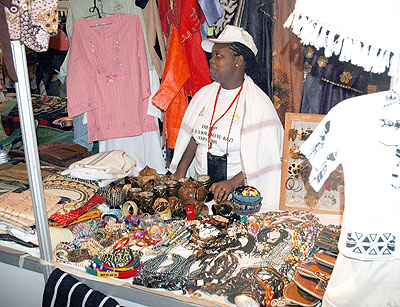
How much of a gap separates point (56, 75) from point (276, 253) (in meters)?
3.22

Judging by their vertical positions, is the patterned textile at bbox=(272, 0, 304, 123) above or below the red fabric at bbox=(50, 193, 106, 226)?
above

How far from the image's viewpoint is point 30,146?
177cm

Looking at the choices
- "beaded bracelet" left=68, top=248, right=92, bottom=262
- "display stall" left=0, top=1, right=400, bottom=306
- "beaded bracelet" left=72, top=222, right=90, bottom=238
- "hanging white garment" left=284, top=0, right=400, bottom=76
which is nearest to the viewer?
"hanging white garment" left=284, top=0, right=400, bottom=76

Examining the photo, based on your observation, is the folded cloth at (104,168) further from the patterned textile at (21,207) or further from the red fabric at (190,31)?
the red fabric at (190,31)

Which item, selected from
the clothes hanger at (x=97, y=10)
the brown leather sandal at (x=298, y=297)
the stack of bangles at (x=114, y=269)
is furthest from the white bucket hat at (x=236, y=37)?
the brown leather sandal at (x=298, y=297)

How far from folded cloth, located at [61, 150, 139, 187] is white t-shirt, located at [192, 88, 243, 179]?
20.3 inches

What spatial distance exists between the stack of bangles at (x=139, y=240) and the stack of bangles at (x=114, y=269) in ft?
0.56

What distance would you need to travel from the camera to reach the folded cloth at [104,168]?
8.41 feet

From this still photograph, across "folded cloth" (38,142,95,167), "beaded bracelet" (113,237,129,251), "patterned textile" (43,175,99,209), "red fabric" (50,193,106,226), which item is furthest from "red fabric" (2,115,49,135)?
"beaded bracelet" (113,237,129,251)

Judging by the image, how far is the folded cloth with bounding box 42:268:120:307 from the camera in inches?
64.7

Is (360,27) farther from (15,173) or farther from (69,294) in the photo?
(15,173)

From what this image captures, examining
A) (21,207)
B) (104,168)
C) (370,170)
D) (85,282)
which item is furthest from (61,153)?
(370,170)

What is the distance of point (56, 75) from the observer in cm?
417

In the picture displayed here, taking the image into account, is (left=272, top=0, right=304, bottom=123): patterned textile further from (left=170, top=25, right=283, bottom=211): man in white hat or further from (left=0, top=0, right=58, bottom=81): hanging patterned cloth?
(left=0, top=0, right=58, bottom=81): hanging patterned cloth
